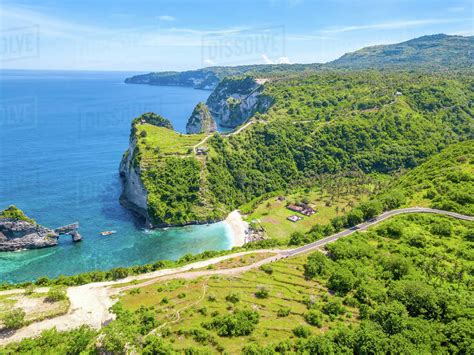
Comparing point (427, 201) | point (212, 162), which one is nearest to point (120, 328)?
point (427, 201)

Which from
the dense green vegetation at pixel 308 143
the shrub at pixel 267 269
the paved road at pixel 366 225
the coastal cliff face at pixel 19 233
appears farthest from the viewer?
the dense green vegetation at pixel 308 143

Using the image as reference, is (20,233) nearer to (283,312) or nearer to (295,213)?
(283,312)

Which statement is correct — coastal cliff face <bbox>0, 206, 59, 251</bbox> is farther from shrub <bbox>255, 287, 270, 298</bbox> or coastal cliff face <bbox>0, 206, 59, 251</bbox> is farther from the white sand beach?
shrub <bbox>255, 287, 270, 298</bbox>

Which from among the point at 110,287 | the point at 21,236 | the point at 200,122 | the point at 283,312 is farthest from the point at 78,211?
the point at 200,122

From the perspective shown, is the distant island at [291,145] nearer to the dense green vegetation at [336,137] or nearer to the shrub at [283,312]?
the dense green vegetation at [336,137]

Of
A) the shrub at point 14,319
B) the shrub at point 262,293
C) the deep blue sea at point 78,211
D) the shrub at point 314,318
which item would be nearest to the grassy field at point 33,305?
the shrub at point 14,319

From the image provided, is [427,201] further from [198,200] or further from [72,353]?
[72,353]
